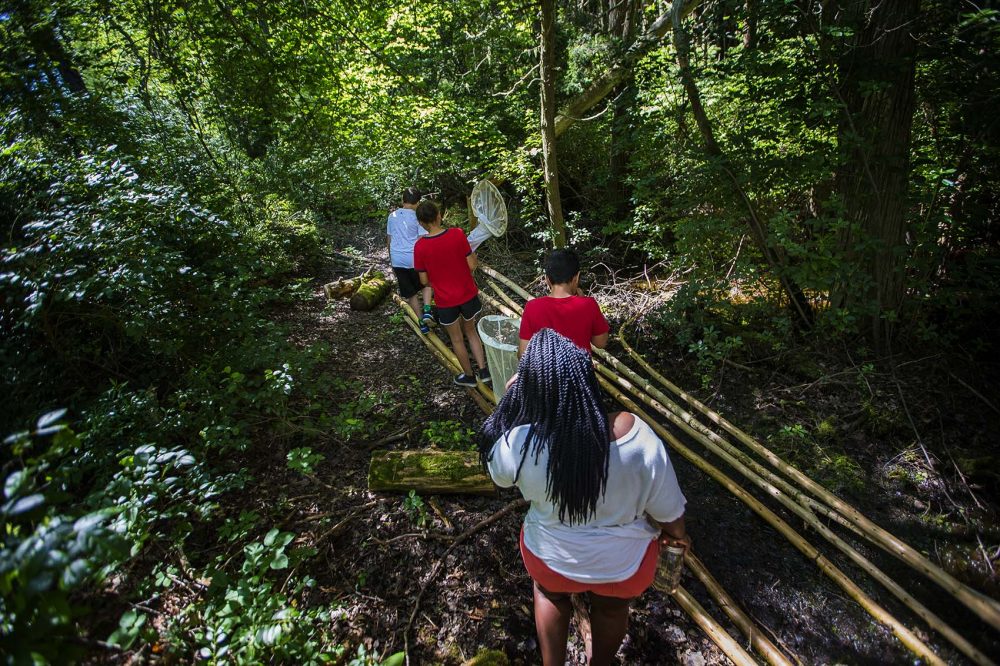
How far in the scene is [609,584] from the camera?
66.8 inches

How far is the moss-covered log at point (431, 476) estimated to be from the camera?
3.10m

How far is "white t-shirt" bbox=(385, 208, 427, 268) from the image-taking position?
5.03 metres

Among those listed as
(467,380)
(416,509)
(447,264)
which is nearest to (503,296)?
(467,380)

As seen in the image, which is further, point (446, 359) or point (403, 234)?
point (403, 234)

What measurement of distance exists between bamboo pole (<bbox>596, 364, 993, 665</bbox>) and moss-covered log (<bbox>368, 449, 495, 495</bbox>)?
5.82ft

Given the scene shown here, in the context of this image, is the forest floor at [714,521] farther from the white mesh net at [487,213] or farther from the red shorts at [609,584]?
the white mesh net at [487,213]

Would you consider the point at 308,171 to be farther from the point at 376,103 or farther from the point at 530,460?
the point at 530,460

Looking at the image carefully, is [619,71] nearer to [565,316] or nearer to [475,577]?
[565,316]

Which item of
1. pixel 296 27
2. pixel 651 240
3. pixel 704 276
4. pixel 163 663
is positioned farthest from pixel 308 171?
pixel 163 663

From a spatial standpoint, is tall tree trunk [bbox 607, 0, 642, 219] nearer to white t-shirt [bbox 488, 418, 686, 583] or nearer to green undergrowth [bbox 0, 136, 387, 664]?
green undergrowth [bbox 0, 136, 387, 664]

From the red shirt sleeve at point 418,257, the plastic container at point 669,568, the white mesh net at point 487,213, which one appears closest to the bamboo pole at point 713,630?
the plastic container at point 669,568

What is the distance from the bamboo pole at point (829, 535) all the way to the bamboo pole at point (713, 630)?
104cm

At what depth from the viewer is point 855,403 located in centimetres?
394

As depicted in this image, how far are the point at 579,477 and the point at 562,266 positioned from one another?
4.69 feet
